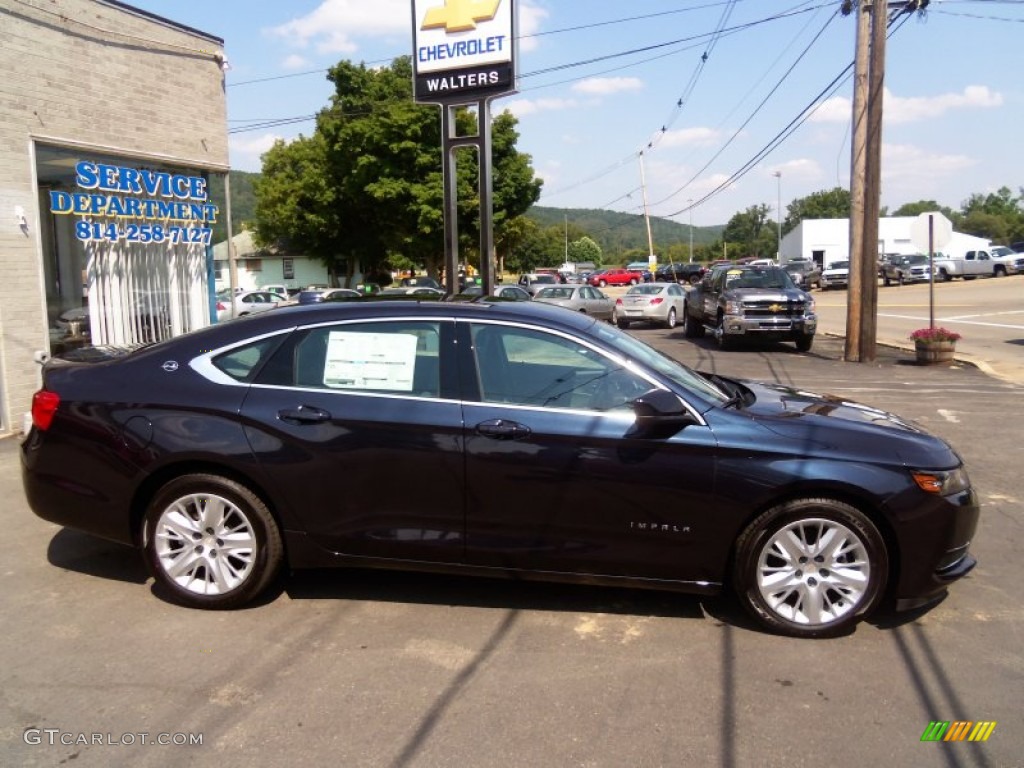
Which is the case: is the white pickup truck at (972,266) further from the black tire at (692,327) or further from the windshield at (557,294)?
the black tire at (692,327)

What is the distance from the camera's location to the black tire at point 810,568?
3.96m

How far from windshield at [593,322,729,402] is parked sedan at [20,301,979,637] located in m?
0.04

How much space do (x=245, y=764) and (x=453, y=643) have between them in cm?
118

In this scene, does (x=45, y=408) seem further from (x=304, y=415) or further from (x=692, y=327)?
(x=692, y=327)

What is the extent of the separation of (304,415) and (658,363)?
6.29ft

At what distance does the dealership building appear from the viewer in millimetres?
8805

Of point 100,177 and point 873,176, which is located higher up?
point 873,176

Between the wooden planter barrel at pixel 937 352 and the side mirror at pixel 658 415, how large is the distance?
41.9 ft

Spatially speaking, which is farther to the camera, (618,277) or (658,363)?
(618,277)

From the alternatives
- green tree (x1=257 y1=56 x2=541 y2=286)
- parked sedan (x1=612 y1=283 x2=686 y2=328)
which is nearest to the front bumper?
parked sedan (x1=612 y1=283 x2=686 y2=328)

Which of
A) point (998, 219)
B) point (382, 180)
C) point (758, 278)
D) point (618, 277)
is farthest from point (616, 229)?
point (758, 278)

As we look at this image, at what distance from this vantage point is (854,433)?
13.4 ft

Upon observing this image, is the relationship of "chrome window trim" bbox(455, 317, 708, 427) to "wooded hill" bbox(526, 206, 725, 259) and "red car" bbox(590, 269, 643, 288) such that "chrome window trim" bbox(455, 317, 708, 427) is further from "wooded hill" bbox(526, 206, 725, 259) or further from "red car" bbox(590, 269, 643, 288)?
"wooded hill" bbox(526, 206, 725, 259)

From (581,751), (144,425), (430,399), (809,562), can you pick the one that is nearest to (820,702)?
(809,562)
